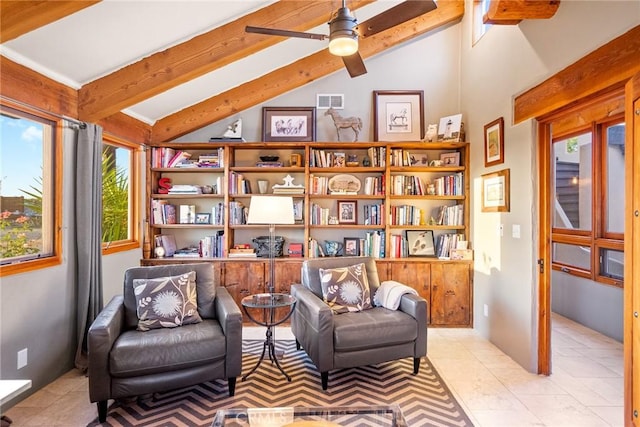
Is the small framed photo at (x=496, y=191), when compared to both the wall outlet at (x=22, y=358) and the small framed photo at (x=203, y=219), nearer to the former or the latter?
the small framed photo at (x=203, y=219)

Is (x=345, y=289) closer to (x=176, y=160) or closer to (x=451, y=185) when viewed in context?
(x=451, y=185)

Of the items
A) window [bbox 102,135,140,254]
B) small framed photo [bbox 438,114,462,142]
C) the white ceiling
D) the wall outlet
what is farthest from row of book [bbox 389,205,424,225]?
the wall outlet

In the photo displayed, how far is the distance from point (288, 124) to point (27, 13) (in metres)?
2.82

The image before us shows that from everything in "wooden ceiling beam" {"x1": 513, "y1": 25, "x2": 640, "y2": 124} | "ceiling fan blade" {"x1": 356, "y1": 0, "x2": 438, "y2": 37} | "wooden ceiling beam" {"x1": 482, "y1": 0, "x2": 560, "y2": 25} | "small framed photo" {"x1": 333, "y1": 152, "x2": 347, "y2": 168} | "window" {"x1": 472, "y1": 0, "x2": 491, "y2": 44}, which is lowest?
"small framed photo" {"x1": 333, "y1": 152, "x2": 347, "y2": 168}

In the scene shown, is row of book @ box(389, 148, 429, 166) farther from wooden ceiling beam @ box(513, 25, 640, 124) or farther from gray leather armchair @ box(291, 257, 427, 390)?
gray leather armchair @ box(291, 257, 427, 390)

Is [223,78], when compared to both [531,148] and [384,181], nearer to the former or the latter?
[384,181]

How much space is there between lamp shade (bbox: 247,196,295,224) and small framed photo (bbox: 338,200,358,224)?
1.49m

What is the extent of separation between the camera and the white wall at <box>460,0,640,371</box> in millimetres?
2463

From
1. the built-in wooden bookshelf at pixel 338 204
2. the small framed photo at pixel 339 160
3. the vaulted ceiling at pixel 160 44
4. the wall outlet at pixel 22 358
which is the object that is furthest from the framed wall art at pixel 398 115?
the wall outlet at pixel 22 358

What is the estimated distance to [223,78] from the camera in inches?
156

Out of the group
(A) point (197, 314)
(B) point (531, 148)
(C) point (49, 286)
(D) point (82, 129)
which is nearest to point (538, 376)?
(B) point (531, 148)

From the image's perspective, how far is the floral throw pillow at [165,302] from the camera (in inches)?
107

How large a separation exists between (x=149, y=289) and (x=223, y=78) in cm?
234

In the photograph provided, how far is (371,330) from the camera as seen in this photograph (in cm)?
280
